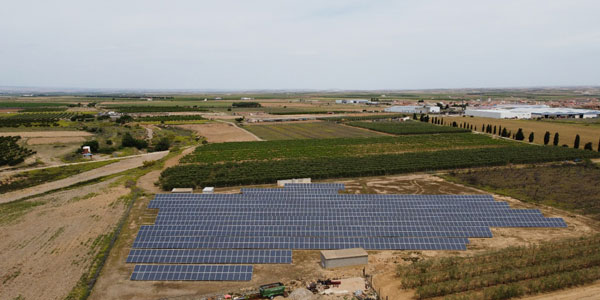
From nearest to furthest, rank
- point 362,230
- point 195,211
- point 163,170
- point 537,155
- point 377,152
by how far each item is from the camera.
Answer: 1. point 362,230
2. point 195,211
3. point 163,170
4. point 537,155
5. point 377,152

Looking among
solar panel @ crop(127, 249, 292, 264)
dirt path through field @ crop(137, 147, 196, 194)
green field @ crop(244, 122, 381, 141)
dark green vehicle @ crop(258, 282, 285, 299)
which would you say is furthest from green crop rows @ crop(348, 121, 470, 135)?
dark green vehicle @ crop(258, 282, 285, 299)

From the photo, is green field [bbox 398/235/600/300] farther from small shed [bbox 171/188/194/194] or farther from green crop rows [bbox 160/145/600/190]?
small shed [bbox 171/188/194/194]

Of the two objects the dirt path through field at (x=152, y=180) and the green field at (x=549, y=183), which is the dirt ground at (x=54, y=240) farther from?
the green field at (x=549, y=183)

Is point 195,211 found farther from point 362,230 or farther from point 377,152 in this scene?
point 377,152

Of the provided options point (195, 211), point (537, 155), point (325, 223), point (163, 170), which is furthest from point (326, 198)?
point (537, 155)

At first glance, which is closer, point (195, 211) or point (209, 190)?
point (195, 211)

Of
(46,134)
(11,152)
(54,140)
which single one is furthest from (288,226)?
(46,134)

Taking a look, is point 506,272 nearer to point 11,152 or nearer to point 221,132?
point 11,152
